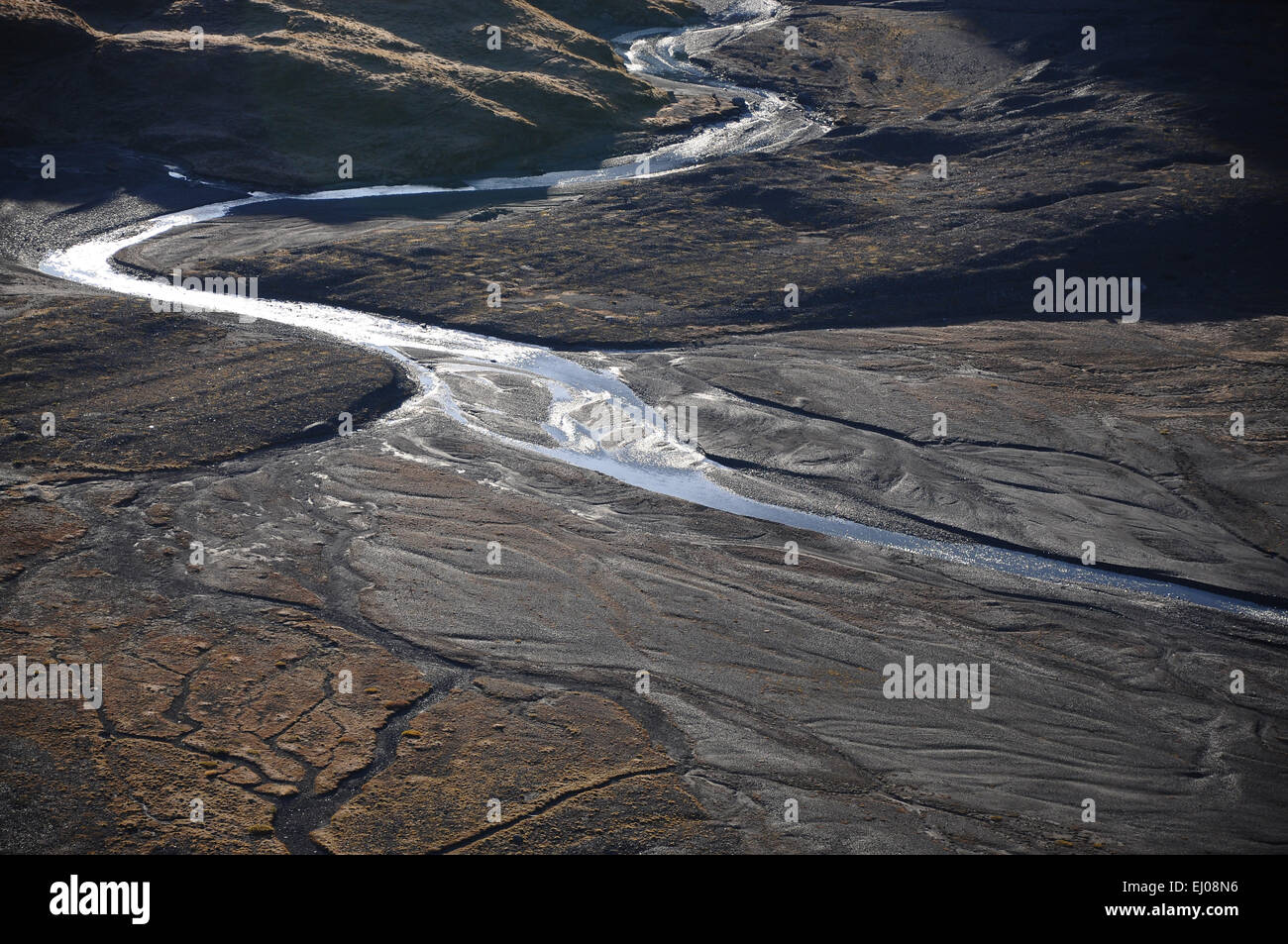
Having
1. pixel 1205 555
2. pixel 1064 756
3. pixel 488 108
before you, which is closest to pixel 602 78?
pixel 488 108

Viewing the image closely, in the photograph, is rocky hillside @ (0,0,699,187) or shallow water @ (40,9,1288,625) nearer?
shallow water @ (40,9,1288,625)

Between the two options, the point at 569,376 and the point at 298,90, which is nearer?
the point at 569,376

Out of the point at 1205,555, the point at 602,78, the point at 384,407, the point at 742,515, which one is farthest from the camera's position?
the point at 602,78

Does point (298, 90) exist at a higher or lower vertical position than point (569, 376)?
higher

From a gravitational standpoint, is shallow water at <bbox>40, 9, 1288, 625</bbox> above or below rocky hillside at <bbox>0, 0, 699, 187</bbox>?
below

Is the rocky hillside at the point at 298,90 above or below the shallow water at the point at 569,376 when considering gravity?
above

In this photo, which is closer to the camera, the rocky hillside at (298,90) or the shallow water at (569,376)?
the shallow water at (569,376)
